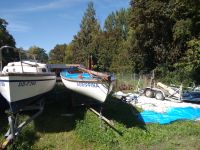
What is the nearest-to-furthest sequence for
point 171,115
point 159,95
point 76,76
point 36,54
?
point 171,115 → point 76,76 → point 36,54 → point 159,95

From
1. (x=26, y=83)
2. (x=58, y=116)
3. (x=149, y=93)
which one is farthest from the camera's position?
(x=149, y=93)

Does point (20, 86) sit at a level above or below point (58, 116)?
above

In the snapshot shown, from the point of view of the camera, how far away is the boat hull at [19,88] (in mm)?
10305

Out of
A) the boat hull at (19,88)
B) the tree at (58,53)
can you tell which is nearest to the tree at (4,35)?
the boat hull at (19,88)

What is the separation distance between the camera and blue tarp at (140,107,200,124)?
13.3 m

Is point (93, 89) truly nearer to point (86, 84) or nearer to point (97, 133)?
point (86, 84)

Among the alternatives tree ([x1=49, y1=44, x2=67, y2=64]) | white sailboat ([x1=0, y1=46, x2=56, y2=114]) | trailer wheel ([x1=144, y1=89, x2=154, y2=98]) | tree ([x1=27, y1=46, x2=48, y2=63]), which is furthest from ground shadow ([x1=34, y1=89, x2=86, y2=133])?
tree ([x1=49, y1=44, x2=67, y2=64])

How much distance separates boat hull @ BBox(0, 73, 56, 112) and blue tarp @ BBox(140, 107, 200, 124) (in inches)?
194

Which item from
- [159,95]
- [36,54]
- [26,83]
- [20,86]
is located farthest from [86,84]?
[159,95]

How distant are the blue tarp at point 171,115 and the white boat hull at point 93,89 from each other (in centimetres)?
234

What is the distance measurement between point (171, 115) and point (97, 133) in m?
4.35

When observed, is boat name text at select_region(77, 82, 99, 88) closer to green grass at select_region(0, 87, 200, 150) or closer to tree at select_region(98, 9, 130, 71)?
green grass at select_region(0, 87, 200, 150)

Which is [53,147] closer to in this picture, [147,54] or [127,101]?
[127,101]

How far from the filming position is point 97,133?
1120 centimetres
